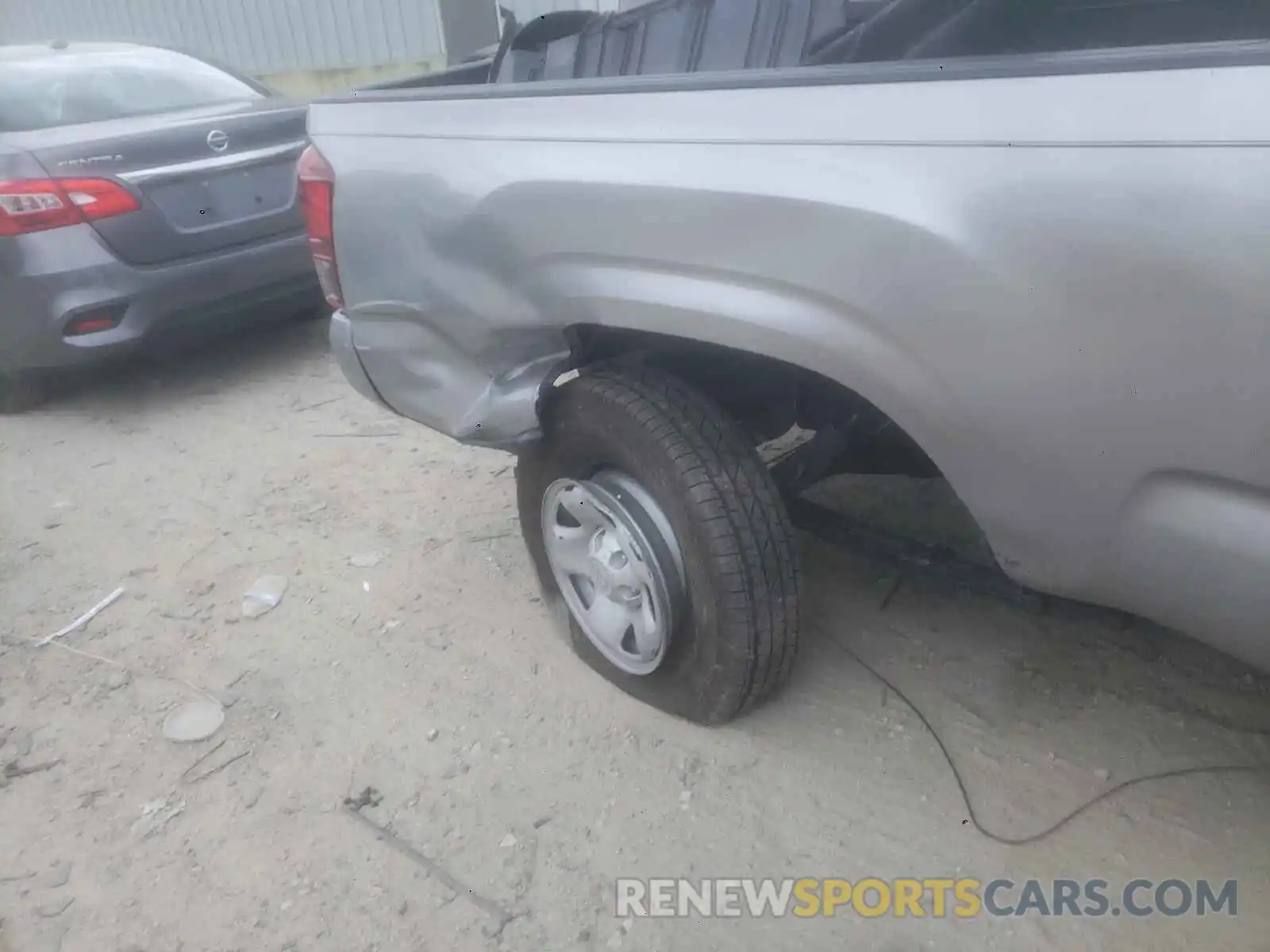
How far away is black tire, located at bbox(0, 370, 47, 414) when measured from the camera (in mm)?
4840

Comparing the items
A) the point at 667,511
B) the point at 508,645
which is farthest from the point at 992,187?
the point at 508,645

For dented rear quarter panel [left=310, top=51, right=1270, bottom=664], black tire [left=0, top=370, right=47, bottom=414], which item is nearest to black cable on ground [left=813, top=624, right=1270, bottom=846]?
dented rear quarter panel [left=310, top=51, right=1270, bottom=664]

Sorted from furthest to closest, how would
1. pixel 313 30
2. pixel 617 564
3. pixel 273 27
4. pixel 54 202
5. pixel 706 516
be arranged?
1. pixel 273 27
2. pixel 313 30
3. pixel 54 202
4. pixel 617 564
5. pixel 706 516

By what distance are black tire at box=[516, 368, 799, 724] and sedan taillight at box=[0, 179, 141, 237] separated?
2919 mm

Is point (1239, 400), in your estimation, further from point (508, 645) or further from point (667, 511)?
point (508, 645)

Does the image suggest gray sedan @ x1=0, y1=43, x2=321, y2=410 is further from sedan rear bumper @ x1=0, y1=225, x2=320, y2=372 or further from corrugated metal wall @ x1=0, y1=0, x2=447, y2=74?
corrugated metal wall @ x1=0, y1=0, x2=447, y2=74

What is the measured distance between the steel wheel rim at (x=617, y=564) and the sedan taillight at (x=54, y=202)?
2.90m

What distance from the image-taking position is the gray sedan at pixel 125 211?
13.4ft

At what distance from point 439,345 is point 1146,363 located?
1.55 m

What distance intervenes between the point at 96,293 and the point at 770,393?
3294mm

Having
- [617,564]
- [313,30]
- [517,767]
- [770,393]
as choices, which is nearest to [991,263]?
[770,393]

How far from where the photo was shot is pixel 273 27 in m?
10.0

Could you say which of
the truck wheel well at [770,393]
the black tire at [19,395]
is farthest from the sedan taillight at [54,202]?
the truck wheel well at [770,393]

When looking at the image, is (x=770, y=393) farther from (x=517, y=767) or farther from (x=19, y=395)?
(x=19, y=395)
